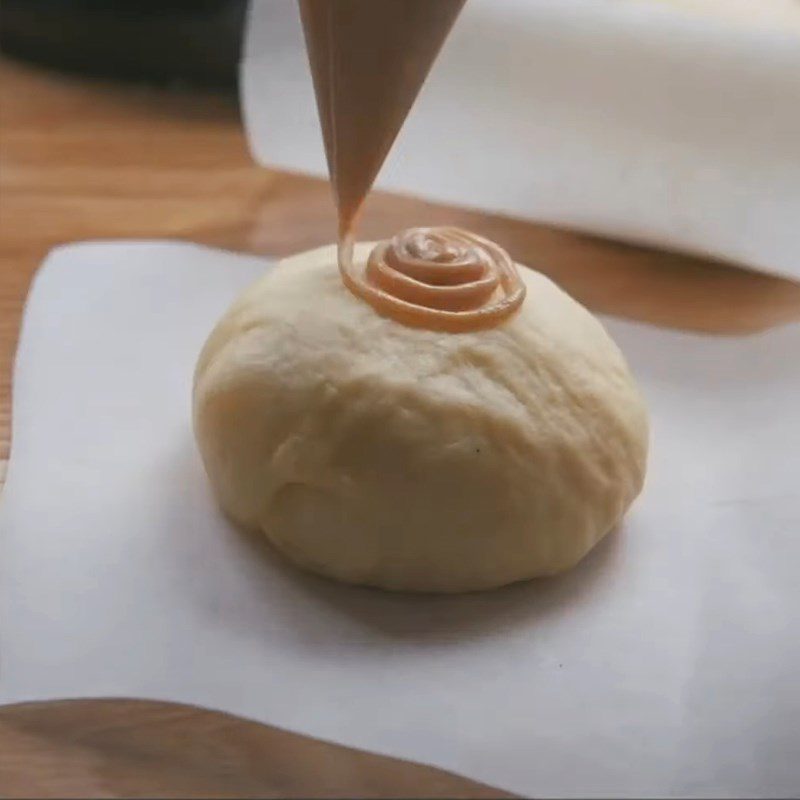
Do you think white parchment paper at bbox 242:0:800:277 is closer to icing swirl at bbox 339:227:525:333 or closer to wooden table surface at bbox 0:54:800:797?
wooden table surface at bbox 0:54:800:797

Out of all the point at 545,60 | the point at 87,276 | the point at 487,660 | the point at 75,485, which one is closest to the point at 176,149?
the point at 87,276

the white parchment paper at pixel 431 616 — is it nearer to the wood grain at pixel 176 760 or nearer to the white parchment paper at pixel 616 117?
the wood grain at pixel 176 760

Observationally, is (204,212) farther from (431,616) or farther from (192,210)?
(431,616)

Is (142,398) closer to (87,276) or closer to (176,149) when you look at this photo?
(87,276)

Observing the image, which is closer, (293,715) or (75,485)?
(293,715)

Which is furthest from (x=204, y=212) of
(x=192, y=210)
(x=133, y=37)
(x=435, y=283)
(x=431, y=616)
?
(x=431, y=616)

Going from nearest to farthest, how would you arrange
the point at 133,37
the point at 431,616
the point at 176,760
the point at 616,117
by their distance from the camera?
the point at 176,760
the point at 431,616
the point at 616,117
the point at 133,37
